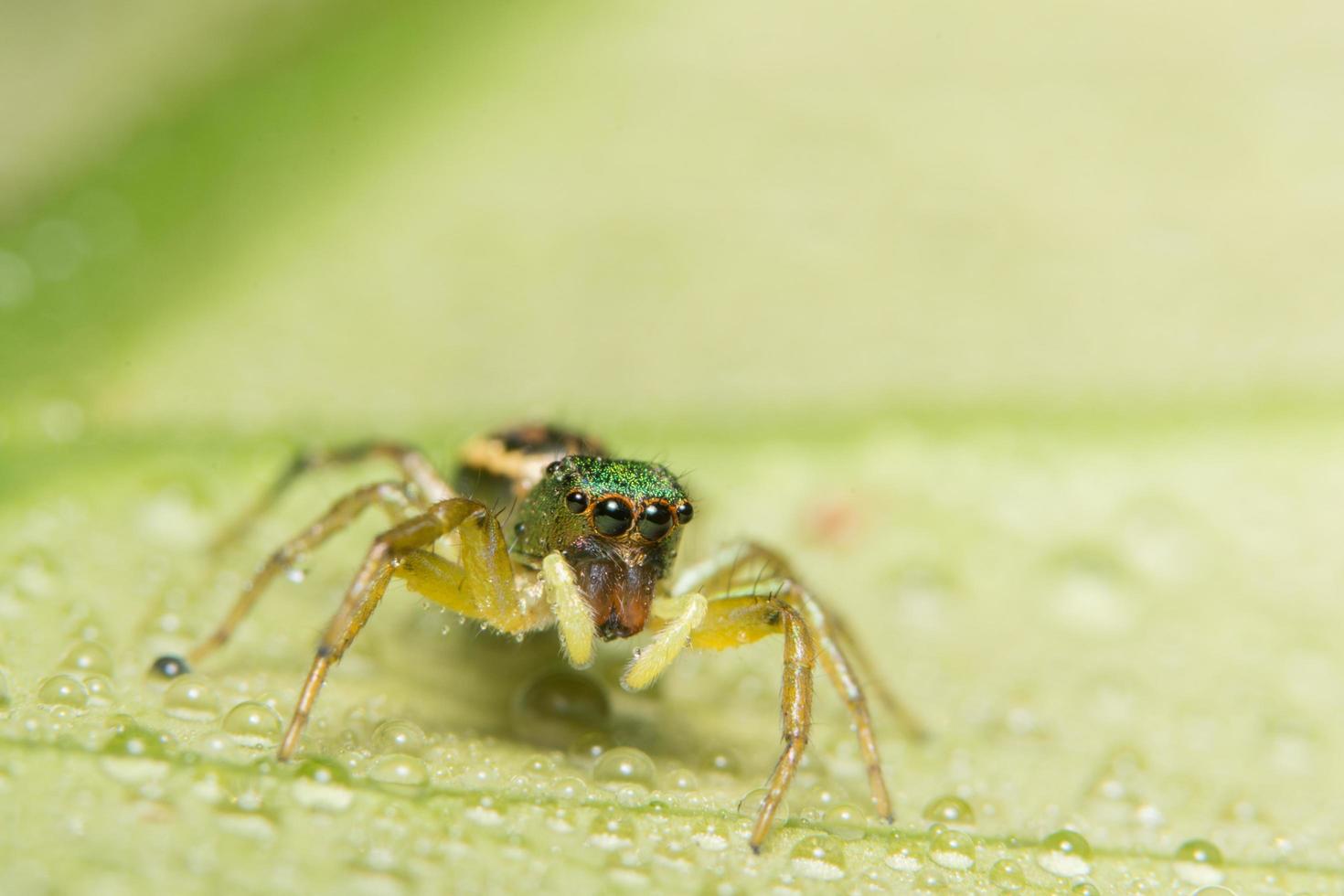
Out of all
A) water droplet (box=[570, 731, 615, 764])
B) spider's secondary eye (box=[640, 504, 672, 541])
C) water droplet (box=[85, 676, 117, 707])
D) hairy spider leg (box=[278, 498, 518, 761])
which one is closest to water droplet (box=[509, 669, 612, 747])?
water droplet (box=[570, 731, 615, 764])

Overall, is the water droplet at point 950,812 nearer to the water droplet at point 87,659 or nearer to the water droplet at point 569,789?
the water droplet at point 569,789

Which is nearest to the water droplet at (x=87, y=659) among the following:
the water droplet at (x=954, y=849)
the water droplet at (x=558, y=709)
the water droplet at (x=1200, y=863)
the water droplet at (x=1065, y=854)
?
the water droplet at (x=558, y=709)

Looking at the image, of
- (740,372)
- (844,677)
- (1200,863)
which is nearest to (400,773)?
(844,677)

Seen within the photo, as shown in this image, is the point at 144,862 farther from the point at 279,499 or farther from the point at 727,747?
the point at 279,499

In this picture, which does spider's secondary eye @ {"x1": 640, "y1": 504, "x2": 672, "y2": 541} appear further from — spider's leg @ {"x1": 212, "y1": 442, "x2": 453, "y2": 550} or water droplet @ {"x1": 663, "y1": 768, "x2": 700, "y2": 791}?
spider's leg @ {"x1": 212, "y1": 442, "x2": 453, "y2": 550}

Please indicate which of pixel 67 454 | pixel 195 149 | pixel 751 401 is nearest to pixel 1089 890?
pixel 751 401

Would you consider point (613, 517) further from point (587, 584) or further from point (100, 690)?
point (100, 690)
